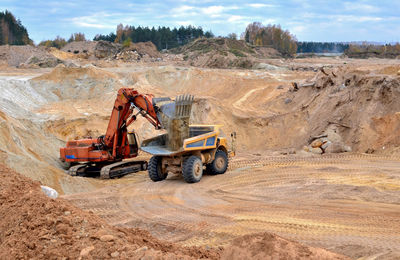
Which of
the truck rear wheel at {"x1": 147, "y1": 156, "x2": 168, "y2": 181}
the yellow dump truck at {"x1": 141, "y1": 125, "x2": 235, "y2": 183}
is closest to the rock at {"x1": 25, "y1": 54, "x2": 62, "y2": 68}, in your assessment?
the yellow dump truck at {"x1": 141, "y1": 125, "x2": 235, "y2": 183}

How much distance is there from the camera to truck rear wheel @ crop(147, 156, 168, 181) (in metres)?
12.2

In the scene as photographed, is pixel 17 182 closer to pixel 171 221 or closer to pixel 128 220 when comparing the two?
pixel 128 220

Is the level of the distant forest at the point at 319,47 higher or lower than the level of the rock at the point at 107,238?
higher

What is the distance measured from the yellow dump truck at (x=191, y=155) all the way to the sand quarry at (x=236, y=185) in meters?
0.40

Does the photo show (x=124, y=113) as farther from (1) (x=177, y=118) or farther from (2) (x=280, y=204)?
(2) (x=280, y=204)

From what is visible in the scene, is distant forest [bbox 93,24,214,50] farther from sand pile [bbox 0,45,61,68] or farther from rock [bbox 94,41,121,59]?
sand pile [bbox 0,45,61,68]

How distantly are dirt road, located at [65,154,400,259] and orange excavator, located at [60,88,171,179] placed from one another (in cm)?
80

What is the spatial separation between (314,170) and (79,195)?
251 inches

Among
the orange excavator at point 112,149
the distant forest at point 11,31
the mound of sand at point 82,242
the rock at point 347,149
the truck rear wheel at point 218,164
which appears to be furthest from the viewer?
the distant forest at point 11,31

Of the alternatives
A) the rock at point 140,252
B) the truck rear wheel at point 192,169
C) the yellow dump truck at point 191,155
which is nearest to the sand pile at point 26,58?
the yellow dump truck at point 191,155

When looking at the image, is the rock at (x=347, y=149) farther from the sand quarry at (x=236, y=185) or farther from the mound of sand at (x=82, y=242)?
the mound of sand at (x=82, y=242)

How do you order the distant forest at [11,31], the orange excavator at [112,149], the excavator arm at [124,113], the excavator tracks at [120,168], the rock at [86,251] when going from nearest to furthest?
the rock at [86,251] → the excavator arm at [124,113] → the orange excavator at [112,149] → the excavator tracks at [120,168] → the distant forest at [11,31]

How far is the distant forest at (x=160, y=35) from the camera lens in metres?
78.8

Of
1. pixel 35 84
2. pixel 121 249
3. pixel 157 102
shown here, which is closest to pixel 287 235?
pixel 121 249
